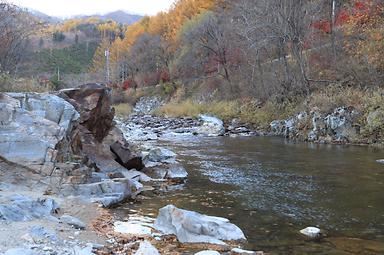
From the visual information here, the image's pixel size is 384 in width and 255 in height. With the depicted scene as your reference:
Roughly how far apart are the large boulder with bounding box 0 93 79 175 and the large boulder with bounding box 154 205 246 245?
11.4 feet

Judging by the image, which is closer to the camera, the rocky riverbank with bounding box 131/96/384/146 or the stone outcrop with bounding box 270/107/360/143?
the rocky riverbank with bounding box 131/96/384/146

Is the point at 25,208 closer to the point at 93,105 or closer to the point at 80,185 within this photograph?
the point at 80,185

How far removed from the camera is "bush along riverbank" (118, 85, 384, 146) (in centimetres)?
1977

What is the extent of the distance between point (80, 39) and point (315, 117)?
125759 mm

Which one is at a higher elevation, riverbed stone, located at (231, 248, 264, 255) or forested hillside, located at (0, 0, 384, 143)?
forested hillside, located at (0, 0, 384, 143)

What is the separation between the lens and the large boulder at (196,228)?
21.7 feet

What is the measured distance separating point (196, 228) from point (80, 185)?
11.0ft

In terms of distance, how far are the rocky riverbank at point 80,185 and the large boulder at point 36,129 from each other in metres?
0.02

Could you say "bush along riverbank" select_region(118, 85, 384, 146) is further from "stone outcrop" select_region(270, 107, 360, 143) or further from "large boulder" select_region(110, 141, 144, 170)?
"large boulder" select_region(110, 141, 144, 170)

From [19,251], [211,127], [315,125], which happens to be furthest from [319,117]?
[19,251]

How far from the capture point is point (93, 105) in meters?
12.7

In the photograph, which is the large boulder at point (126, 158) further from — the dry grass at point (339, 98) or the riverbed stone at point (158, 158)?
the dry grass at point (339, 98)

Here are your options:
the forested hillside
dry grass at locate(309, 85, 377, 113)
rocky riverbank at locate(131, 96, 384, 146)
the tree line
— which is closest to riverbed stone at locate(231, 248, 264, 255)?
the forested hillside

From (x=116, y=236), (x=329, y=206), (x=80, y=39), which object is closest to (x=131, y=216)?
(x=116, y=236)
